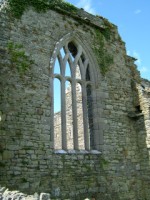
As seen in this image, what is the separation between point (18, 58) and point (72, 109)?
90.0 inches

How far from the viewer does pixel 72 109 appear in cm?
838

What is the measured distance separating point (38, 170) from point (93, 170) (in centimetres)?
184

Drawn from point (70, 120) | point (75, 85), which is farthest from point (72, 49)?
point (70, 120)

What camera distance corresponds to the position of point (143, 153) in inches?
356

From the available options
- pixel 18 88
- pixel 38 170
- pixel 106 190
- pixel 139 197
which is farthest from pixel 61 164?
pixel 139 197

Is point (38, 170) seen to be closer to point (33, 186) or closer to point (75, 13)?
point (33, 186)

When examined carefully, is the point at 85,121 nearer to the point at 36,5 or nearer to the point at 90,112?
the point at 90,112

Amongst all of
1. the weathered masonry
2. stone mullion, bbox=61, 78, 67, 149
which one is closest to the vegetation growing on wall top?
the weathered masonry

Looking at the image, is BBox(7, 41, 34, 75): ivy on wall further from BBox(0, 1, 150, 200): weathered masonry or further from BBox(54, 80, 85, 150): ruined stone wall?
BBox(54, 80, 85, 150): ruined stone wall

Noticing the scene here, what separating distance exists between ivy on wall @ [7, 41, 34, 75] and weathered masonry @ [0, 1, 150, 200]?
0.03 meters

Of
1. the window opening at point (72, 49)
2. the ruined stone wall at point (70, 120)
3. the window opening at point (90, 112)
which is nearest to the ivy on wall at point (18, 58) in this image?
the window opening at point (72, 49)

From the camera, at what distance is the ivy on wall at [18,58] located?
24.9 feet

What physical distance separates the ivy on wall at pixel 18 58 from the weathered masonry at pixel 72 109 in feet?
0.10

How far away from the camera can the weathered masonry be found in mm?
7090
